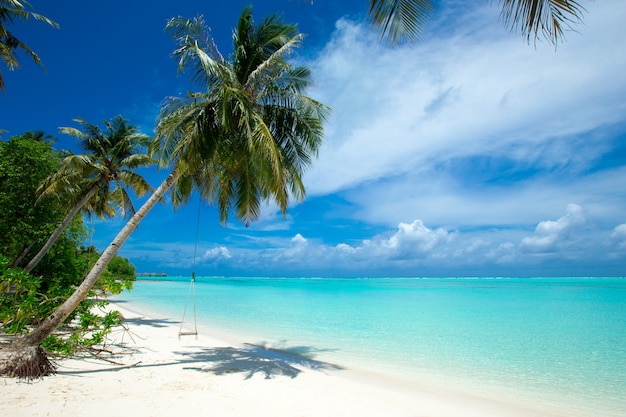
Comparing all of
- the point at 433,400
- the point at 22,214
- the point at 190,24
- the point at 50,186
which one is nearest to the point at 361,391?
the point at 433,400

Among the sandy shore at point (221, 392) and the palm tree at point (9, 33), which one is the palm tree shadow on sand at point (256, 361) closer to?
the sandy shore at point (221, 392)

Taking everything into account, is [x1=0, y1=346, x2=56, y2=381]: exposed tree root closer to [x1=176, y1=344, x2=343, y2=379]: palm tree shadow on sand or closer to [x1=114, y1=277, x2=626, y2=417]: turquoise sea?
[x1=176, y1=344, x2=343, y2=379]: palm tree shadow on sand

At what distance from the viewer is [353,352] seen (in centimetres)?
978

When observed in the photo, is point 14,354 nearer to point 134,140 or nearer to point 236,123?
point 236,123

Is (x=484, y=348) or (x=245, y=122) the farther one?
(x=484, y=348)

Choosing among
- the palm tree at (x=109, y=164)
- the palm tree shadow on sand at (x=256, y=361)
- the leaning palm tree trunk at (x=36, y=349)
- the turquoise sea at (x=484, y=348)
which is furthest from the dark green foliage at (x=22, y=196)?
the turquoise sea at (x=484, y=348)

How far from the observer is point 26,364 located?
5176 millimetres

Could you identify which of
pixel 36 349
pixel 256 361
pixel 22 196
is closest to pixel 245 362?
pixel 256 361

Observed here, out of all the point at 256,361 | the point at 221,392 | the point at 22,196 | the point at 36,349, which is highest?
the point at 22,196

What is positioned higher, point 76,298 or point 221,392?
point 76,298

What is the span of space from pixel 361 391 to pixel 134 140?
38.1 ft

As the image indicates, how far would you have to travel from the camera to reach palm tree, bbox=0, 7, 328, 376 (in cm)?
685

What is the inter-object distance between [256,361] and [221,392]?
7.96 feet

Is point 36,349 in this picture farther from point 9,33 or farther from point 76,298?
point 9,33
